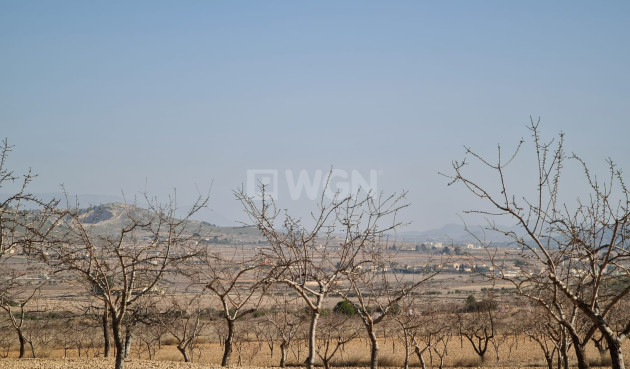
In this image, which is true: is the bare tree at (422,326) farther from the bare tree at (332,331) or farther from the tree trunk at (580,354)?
the tree trunk at (580,354)

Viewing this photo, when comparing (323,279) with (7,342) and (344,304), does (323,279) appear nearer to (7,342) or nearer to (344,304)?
(7,342)

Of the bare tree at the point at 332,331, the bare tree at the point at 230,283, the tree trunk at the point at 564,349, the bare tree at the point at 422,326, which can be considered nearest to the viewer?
the tree trunk at the point at 564,349

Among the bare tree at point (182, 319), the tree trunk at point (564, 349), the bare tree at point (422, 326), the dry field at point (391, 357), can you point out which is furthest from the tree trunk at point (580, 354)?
the dry field at point (391, 357)

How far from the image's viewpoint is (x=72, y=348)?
3603 centimetres

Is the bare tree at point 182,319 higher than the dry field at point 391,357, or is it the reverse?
the bare tree at point 182,319

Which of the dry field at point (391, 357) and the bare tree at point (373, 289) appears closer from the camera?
the bare tree at point (373, 289)

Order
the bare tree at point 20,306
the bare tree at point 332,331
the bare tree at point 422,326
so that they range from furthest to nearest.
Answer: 1. the bare tree at point 332,331
2. the bare tree at point 20,306
3. the bare tree at point 422,326

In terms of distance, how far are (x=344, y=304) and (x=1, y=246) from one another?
34.3 meters

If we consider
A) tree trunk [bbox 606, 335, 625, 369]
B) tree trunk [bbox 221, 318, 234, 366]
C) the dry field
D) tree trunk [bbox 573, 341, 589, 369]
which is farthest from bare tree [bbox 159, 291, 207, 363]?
tree trunk [bbox 606, 335, 625, 369]

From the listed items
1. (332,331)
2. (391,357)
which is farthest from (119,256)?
(332,331)

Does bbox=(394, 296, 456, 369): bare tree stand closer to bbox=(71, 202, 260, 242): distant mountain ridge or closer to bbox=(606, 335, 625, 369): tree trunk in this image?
bbox=(71, 202, 260, 242): distant mountain ridge

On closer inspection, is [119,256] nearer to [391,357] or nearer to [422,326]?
[391,357]

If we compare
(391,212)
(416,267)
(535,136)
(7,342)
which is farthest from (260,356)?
(416,267)

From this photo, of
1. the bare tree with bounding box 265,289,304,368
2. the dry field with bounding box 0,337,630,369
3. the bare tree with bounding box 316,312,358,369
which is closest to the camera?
the bare tree with bounding box 265,289,304,368
